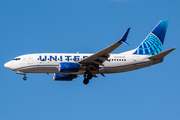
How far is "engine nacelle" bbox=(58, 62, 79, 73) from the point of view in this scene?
146 ft

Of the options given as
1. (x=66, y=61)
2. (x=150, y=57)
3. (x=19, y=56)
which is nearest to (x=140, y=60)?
(x=150, y=57)

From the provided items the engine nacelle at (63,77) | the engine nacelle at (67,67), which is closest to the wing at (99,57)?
the engine nacelle at (67,67)

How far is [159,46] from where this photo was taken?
52.4 meters

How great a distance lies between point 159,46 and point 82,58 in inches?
503

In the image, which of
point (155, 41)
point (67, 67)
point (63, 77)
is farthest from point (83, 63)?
point (155, 41)

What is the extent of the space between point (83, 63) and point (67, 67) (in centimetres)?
250

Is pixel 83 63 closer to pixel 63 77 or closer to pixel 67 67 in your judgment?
pixel 67 67

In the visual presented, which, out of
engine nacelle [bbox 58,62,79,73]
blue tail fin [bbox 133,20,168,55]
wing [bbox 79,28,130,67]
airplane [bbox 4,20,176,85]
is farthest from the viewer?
blue tail fin [bbox 133,20,168,55]

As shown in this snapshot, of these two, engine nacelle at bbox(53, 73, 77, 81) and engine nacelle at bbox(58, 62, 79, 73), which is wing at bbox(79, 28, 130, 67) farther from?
engine nacelle at bbox(53, 73, 77, 81)

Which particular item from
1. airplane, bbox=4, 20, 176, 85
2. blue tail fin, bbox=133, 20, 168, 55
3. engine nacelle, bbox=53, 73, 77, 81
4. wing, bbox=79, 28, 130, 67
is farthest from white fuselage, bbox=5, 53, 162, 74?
engine nacelle, bbox=53, 73, 77, 81

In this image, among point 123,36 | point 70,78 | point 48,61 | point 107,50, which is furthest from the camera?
point 70,78

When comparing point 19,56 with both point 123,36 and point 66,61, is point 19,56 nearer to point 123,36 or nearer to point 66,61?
point 66,61

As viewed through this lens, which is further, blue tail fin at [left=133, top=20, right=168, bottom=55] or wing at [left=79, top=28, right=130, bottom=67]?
blue tail fin at [left=133, top=20, right=168, bottom=55]

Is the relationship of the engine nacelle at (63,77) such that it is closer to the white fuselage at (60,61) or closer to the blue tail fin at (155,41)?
the white fuselage at (60,61)
